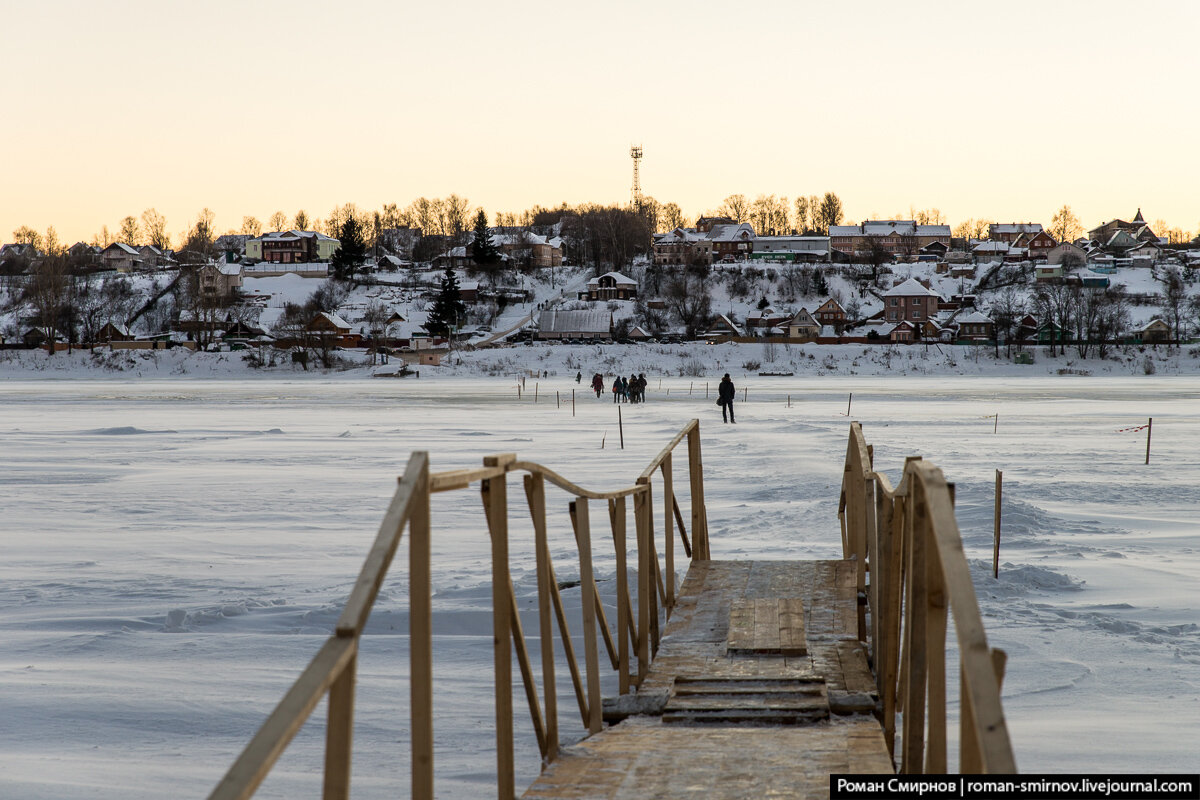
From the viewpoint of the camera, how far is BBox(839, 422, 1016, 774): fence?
2.00 meters

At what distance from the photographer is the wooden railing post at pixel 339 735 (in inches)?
95.3

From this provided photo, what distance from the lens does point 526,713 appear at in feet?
20.5

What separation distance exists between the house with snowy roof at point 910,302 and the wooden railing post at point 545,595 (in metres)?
112

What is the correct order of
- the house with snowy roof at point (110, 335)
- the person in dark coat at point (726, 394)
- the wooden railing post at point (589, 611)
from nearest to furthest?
the wooden railing post at point (589, 611), the person in dark coat at point (726, 394), the house with snowy roof at point (110, 335)

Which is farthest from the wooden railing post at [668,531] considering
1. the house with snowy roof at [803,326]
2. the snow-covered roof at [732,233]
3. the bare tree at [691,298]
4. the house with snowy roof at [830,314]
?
the snow-covered roof at [732,233]

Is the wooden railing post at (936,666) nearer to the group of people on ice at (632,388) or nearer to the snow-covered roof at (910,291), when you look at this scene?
the group of people on ice at (632,388)

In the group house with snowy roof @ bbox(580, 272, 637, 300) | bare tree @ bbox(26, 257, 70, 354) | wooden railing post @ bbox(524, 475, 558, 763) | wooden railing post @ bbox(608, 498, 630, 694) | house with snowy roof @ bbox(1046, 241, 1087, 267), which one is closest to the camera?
wooden railing post @ bbox(524, 475, 558, 763)

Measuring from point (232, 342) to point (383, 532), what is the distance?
337 ft

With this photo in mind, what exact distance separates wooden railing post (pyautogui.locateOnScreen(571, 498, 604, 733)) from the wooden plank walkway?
0.39 ft

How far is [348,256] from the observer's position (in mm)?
136750

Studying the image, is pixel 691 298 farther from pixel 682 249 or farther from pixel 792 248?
pixel 792 248

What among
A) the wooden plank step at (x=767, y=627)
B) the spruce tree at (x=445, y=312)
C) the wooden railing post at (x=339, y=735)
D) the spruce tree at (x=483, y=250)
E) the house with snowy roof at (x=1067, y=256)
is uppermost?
the spruce tree at (x=483, y=250)

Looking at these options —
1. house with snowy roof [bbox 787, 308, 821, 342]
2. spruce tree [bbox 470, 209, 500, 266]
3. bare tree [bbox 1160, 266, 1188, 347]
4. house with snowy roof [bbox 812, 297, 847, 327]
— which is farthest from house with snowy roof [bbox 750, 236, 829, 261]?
bare tree [bbox 1160, 266, 1188, 347]

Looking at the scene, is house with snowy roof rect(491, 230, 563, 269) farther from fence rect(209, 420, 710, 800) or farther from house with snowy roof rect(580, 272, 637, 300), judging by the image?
fence rect(209, 420, 710, 800)
